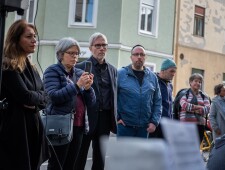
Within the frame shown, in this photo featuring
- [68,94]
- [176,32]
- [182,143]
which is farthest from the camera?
[176,32]

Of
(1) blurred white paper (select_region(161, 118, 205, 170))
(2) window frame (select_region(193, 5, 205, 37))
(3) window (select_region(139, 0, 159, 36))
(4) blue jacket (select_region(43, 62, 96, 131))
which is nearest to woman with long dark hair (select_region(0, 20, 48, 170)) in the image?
(4) blue jacket (select_region(43, 62, 96, 131))

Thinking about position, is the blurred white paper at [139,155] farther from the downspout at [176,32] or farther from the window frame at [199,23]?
the window frame at [199,23]

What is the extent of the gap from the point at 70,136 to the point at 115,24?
14784 millimetres

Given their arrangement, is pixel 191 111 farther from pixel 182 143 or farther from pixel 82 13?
pixel 82 13

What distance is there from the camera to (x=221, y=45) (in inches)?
929

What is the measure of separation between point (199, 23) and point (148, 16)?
3.47 m

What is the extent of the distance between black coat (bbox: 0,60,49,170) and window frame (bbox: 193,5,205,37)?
63.7ft

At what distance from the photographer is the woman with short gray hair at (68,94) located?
3.86m

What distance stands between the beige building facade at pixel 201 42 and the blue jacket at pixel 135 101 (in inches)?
630

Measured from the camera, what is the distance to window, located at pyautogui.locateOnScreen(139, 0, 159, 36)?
19672 mm

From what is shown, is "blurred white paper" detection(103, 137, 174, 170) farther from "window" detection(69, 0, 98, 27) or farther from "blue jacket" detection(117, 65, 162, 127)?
"window" detection(69, 0, 98, 27)

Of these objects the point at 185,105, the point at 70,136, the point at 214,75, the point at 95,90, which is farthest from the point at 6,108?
the point at 214,75

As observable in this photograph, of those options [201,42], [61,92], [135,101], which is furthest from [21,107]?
[201,42]

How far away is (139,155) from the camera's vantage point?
837 mm
